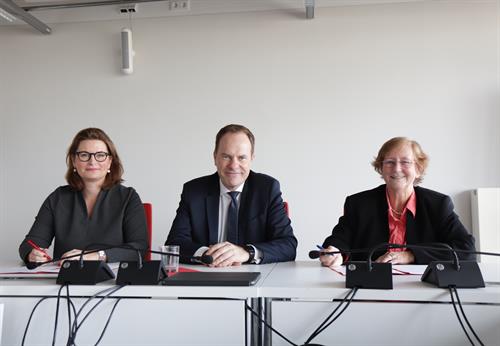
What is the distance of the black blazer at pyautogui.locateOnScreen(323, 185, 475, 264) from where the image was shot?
199 centimetres

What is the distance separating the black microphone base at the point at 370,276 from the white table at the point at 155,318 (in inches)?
9.4

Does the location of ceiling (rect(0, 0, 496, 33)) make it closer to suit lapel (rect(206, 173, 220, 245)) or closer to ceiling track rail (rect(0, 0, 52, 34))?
ceiling track rail (rect(0, 0, 52, 34))

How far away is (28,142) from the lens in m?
4.03

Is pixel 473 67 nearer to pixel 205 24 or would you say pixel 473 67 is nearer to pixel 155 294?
pixel 205 24

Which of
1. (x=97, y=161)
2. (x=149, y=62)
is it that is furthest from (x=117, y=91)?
(x=97, y=161)

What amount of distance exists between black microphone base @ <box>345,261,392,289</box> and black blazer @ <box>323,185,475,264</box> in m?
0.81

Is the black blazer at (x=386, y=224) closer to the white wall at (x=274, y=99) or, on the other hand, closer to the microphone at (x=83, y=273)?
the microphone at (x=83, y=273)

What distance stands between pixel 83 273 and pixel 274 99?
2702 mm

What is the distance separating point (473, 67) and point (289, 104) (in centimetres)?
140

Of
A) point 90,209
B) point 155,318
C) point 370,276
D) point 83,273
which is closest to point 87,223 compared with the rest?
point 90,209

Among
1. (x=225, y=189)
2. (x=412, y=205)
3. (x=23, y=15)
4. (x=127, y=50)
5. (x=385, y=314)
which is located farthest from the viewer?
(x=127, y=50)

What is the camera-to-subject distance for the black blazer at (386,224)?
78.2 inches

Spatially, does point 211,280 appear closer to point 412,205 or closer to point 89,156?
point 412,205

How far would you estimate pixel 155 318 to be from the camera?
1.16m
